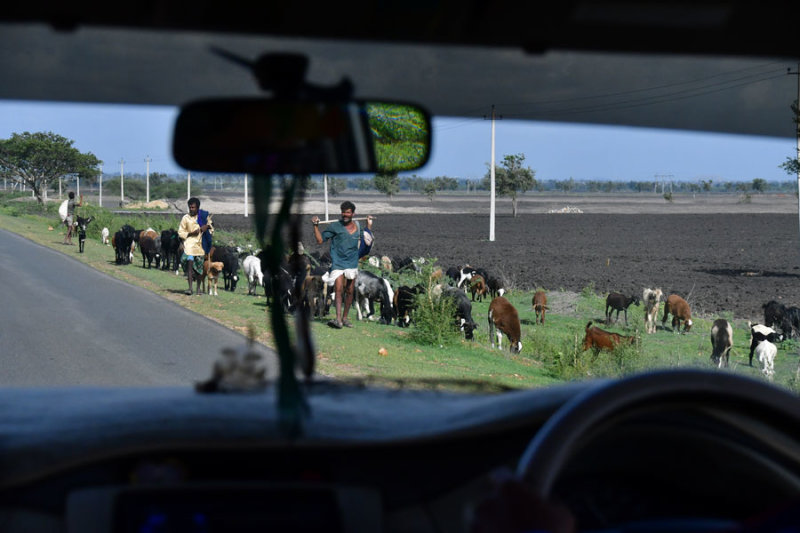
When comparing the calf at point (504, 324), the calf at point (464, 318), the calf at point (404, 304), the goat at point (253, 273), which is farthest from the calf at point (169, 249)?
the calf at point (504, 324)

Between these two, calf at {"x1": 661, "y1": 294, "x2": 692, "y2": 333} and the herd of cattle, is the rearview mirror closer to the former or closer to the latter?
the herd of cattle

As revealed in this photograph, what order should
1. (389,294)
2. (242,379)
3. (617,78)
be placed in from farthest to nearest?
(389,294) → (242,379) → (617,78)

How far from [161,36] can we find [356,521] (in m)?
1.05

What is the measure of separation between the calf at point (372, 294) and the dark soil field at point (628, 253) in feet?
6.76

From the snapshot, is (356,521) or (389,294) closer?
(356,521)

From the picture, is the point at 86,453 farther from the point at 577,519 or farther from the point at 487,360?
the point at 487,360

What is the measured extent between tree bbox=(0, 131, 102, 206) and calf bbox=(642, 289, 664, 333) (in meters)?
13.2

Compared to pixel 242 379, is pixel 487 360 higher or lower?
lower

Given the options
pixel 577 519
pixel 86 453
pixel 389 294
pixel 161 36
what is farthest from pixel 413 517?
pixel 389 294

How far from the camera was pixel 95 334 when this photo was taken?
10.9 meters

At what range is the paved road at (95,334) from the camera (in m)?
8.42

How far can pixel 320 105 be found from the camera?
196 cm

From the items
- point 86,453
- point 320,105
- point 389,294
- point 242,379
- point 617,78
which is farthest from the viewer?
point 389,294

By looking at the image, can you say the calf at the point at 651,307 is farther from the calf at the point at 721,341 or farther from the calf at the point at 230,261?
the calf at the point at 230,261
